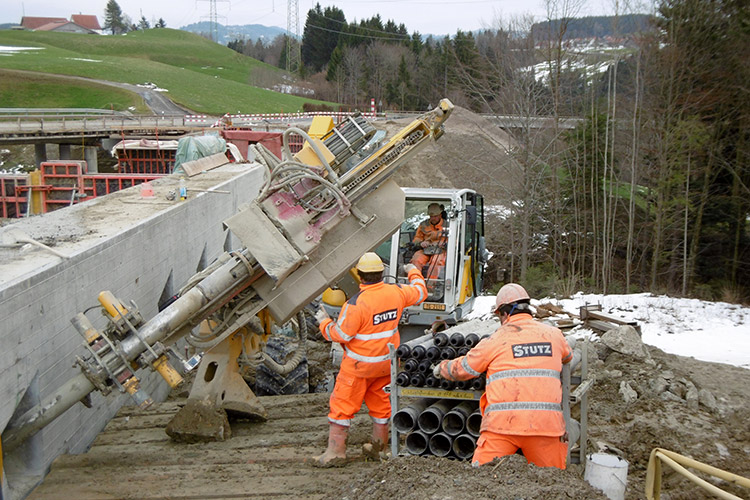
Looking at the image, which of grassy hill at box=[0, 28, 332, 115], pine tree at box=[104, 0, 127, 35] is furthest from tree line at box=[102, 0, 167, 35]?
grassy hill at box=[0, 28, 332, 115]

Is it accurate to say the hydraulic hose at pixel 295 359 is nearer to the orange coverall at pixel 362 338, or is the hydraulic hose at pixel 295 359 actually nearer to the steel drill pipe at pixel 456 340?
the orange coverall at pixel 362 338

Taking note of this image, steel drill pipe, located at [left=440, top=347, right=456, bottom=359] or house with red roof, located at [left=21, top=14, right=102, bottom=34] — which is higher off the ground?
house with red roof, located at [left=21, top=14, right=102, bottom=34]

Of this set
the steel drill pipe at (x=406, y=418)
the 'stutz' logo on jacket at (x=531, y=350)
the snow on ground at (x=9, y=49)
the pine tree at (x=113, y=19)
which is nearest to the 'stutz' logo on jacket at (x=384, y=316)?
the steel drill pipe at (x=406, y=418)

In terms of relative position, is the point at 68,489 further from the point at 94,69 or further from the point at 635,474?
the point at 94,69

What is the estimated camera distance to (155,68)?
73.8m

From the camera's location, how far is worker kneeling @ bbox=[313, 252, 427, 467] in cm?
604

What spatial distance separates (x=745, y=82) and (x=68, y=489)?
67.6 feet

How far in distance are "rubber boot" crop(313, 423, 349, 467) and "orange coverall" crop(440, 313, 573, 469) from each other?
5.86ft

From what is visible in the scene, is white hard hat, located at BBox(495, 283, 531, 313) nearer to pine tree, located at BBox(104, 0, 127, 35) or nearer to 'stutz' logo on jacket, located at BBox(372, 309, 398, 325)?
'stutz' logo on jacket, located at BBox(372, 309, 398, 325)

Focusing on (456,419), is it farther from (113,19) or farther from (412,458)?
(113,19)

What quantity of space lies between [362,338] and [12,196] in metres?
19.6

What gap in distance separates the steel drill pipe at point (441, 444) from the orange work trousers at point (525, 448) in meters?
0.62

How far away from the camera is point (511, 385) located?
15.1 feet

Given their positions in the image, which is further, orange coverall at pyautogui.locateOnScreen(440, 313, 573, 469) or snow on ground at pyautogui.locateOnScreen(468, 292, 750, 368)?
snow on ground at pyautogui.locateOnScreen(468, 292, 750, 368)
